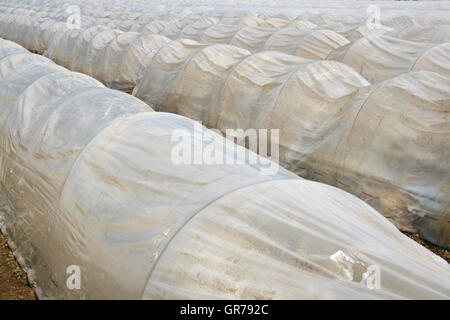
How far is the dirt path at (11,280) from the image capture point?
4.29 m

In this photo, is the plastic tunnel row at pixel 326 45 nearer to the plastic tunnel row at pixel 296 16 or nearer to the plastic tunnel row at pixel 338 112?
the plastic tunnel row at pixel 338 112

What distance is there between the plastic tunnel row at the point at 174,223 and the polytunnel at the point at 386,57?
648 centimetres

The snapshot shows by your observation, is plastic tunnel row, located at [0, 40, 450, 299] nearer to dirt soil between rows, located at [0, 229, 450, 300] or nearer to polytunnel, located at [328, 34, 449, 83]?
dirt soil between rows, located at [0, 229, 450, 300]

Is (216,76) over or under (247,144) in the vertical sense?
over

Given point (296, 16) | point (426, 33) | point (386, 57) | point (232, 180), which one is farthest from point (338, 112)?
point (296, 16)

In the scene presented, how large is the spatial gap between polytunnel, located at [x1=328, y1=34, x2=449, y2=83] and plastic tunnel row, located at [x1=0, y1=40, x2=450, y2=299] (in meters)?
6.48

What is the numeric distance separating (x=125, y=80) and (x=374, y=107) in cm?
838

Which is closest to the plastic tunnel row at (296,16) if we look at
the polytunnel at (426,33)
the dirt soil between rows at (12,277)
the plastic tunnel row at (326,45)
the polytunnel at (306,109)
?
the polytunnel at (426,33)

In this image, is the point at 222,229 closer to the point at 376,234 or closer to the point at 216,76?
the point at 376,234

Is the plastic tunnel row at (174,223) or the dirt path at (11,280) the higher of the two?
the plastic tunnel row at (174,223)

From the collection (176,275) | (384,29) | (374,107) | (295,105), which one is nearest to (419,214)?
(374,107)

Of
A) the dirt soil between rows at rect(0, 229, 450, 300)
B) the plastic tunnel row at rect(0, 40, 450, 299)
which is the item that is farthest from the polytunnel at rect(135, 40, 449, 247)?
the plastic tunnel row at rect(0, 40, 450, 299)

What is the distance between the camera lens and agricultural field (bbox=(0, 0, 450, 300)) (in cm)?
275

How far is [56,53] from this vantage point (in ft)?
53.6
